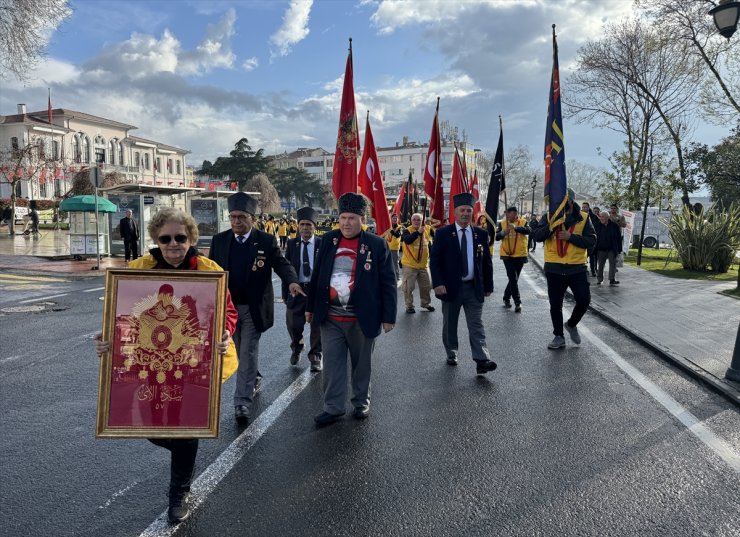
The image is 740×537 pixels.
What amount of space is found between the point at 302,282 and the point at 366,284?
2392 mm

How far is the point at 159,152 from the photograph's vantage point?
86188 mm

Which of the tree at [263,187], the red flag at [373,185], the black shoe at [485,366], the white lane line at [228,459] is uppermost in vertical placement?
the tree at [263,187]

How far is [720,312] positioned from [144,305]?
1042 cm

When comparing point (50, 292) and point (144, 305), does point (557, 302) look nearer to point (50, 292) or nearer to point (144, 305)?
point (144, 305)

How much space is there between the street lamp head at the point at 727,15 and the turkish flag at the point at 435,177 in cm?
428

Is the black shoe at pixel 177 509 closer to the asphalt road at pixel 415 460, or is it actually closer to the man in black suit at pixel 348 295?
the asphalt road at pixel 415 460

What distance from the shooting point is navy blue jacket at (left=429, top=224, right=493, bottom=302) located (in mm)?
6504

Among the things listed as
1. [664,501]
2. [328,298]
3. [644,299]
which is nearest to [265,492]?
[328,298]

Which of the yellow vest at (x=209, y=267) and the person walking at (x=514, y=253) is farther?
the person walking at (x=514, y=253)

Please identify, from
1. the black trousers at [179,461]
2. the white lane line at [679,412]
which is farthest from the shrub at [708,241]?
the black trousers at [179,461]

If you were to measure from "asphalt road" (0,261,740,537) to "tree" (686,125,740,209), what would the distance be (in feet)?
63.6

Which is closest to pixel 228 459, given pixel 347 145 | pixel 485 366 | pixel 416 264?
pixel 485 366

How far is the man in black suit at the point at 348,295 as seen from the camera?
4766 millimetres

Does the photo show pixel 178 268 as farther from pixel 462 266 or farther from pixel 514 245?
pixel 514 245
